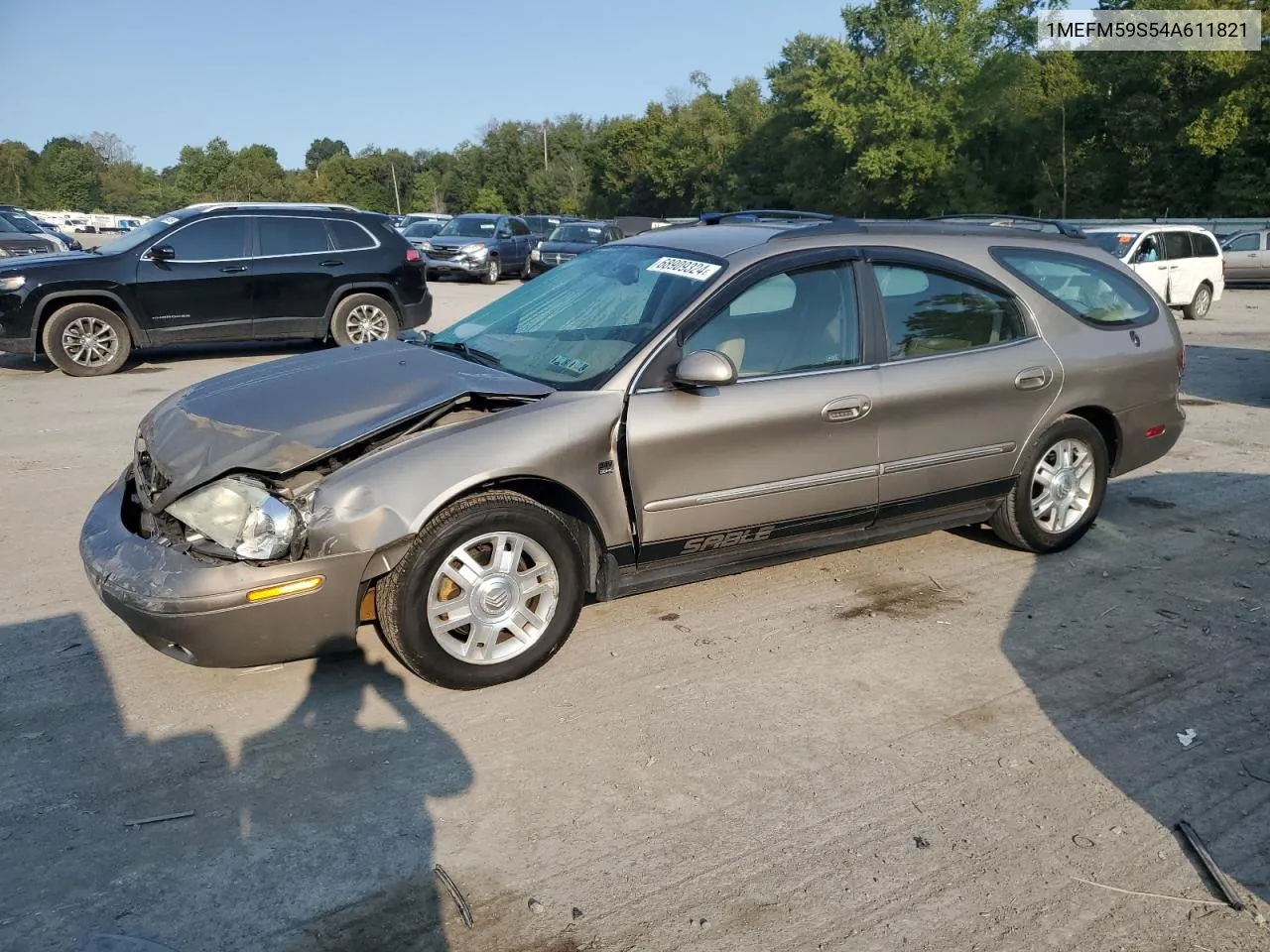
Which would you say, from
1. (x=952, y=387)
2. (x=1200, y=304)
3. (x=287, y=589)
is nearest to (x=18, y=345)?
(x=287, y=589)

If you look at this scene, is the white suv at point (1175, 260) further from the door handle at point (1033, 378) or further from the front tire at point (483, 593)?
the front tire at point (483, 593)

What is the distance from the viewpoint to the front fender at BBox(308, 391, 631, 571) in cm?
357

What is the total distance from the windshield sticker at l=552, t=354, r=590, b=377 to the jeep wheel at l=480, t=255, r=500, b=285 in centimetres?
2225

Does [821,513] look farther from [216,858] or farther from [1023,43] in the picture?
[1023,43]

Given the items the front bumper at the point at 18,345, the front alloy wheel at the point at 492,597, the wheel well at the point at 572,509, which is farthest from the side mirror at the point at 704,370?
the front bumper at the point at 18,345

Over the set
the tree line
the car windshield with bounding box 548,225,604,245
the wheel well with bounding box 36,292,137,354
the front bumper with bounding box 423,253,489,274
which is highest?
the tree line

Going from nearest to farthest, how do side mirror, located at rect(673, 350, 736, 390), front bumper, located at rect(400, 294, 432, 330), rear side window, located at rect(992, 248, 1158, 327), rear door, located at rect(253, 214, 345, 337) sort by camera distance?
side mirror, located at rect(673, 350, 736, 390) < rear side window, located at rect(992, 248, 1158, 327) < rear door, located at rect(253, 214, 345, 337) < front bumper, located at rect(400, 294, 432, 330)

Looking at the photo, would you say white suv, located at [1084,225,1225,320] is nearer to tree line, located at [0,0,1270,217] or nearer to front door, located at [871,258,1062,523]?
front door, located at [871,258,1062,523]

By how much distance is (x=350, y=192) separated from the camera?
4331 inches

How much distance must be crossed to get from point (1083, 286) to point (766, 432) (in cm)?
239

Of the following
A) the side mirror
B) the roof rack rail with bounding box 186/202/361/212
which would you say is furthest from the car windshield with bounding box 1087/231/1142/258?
the side mirror

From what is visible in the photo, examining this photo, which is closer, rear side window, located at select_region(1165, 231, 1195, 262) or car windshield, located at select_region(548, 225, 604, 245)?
rear side window, located at select_region(1165, 231, 1195, 262)

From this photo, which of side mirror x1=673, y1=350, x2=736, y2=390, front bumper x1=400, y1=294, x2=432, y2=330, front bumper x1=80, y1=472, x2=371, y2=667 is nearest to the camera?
front bumper x1=80, y1=472, x2=371, y2=667

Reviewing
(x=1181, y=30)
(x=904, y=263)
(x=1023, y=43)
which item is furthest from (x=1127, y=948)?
(x=1023, y=43)
